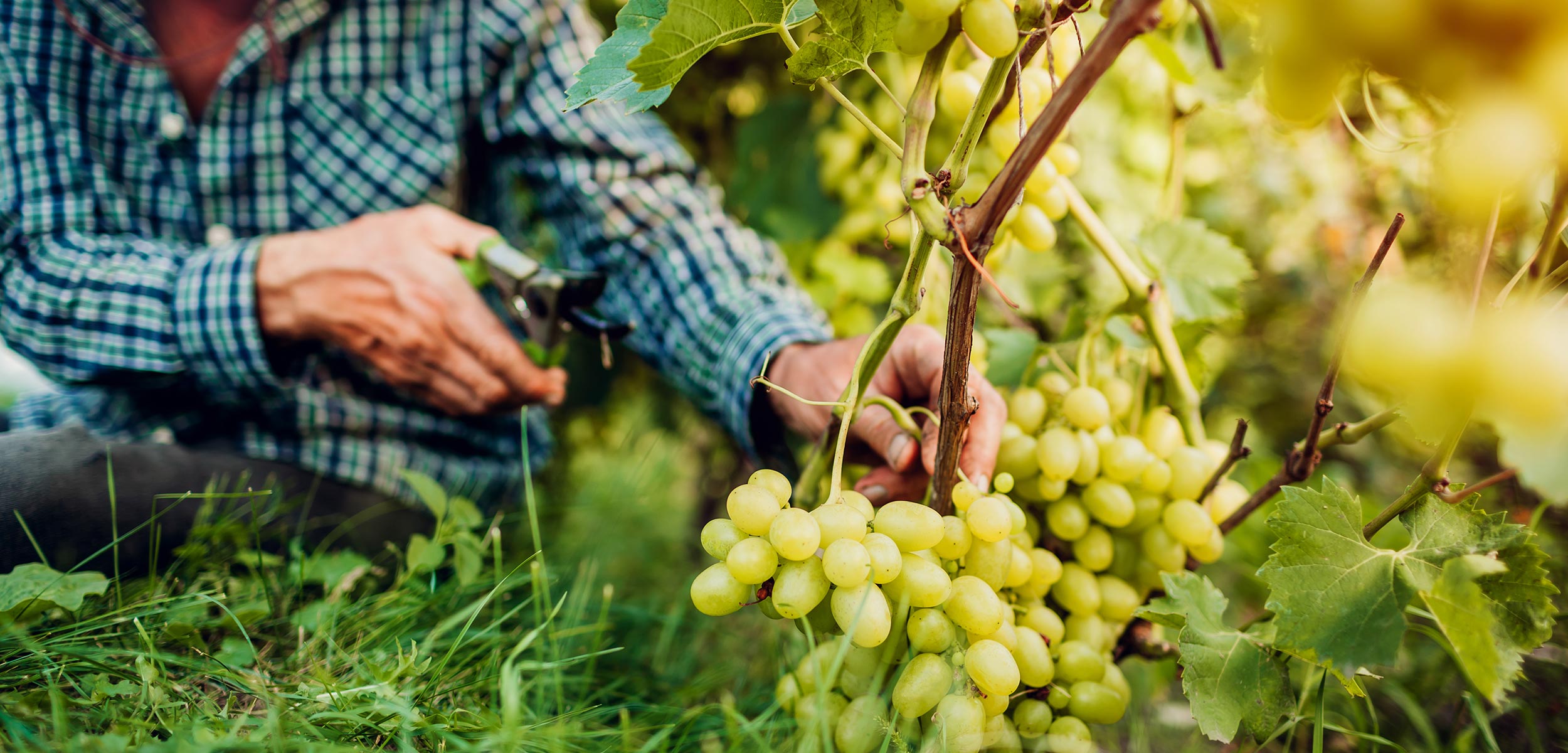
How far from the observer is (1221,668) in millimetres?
660

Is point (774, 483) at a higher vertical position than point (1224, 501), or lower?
higher

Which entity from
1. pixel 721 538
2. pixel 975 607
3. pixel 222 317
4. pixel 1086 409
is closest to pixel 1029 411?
pixel 1086 409

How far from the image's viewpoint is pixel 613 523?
1.57 meters

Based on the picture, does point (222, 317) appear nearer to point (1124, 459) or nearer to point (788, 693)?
point (788, 693)

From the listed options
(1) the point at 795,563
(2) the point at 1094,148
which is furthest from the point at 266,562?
(2) the point at 1094,148

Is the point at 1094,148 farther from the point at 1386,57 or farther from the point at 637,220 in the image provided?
the point at 1386,57

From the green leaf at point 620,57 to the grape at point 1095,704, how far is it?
613 mm

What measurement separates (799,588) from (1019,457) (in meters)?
0.31

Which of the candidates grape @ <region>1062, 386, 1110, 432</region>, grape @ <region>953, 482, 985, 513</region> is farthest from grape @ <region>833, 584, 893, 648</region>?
grape @ <region>1062, 386, 1110, 432</region>

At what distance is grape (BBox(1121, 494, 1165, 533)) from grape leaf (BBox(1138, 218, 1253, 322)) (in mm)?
213

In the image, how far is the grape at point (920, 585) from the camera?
1.89 ft

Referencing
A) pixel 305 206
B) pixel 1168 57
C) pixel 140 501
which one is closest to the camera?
pixel 1168 57

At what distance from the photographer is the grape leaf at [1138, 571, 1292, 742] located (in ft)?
2.10

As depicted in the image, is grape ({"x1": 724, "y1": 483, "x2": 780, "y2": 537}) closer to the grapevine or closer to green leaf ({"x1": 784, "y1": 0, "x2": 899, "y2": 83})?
the grapevine
